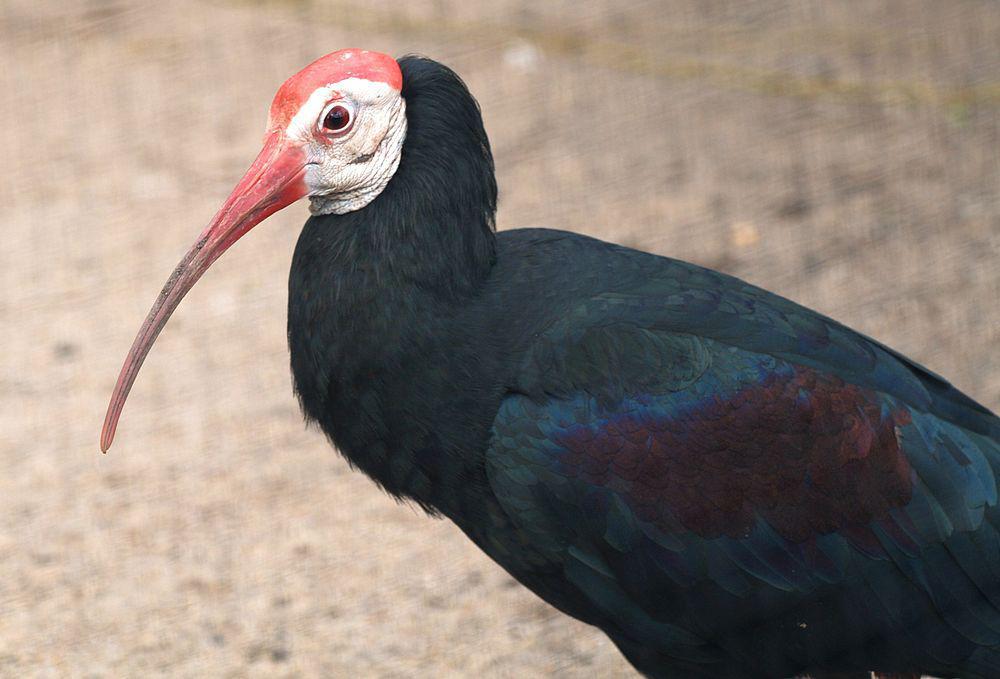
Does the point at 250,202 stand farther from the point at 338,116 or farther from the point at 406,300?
the point at 406,300

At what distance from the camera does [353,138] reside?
310 cm

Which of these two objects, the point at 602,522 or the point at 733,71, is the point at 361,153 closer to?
the point at 602,522

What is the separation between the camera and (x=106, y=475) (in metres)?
4.79

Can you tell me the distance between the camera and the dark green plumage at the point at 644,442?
303cm

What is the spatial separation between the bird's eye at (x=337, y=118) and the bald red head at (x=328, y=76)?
57mm

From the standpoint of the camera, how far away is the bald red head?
10.1 ft

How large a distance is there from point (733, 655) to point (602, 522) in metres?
0.47

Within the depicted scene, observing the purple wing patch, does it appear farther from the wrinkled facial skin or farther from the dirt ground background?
the dirt ground background

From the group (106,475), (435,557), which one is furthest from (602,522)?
(106,475)

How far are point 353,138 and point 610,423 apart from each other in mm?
849

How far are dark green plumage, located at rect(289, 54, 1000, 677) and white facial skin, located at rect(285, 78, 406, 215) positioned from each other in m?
0.04

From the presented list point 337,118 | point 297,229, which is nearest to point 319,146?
point 337,118

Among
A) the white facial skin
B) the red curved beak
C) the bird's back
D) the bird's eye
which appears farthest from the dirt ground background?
the bird's eye

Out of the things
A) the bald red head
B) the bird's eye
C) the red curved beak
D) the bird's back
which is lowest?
the bird's back
